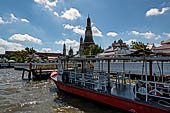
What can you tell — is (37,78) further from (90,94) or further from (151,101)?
(151,101)

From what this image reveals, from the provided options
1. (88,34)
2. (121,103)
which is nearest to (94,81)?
(121,103)

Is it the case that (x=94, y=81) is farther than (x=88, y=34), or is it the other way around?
(x=88, y=34)

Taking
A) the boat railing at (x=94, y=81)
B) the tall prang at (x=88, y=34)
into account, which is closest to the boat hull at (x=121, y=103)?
the boat railing at (x=94, y=81)

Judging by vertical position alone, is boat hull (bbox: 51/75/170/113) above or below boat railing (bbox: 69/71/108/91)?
below

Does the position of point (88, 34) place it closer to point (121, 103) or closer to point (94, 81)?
point (94, 81)

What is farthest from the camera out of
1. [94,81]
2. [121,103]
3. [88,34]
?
[88,34]

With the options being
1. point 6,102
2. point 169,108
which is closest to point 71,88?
point 6,102

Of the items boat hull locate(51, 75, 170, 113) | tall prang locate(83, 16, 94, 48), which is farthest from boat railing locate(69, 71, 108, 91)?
tall prang locate(83, 16, 94, 48)

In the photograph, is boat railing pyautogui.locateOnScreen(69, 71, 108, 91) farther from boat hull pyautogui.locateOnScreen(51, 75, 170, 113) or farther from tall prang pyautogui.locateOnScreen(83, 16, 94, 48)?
tall prang pyautogui.locateOnScreen(83, 16, 94, 48)

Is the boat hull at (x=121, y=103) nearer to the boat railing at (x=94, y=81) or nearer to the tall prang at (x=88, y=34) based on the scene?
the boat railing at (x=94, y=81)

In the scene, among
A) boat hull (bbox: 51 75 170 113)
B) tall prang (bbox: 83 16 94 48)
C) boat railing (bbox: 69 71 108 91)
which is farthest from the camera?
tall prang (bbox: 83 16 94 48)

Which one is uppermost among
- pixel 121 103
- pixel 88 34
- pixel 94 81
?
pixel 88 34

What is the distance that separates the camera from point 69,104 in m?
8.39

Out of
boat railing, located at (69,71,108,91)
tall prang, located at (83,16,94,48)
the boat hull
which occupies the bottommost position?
the boat hull
